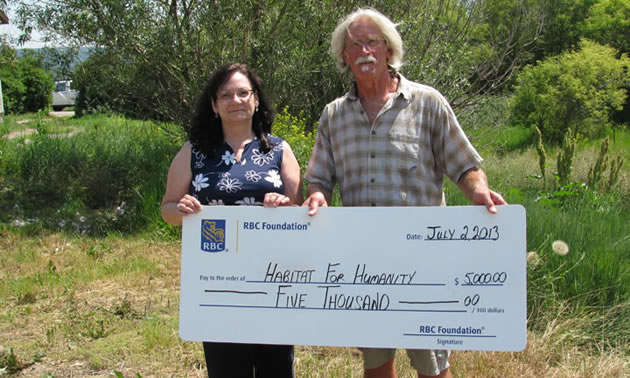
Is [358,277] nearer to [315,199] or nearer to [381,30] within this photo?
[315,199]

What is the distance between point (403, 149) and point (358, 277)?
601 mm

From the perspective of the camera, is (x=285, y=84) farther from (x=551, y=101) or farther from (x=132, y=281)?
(x=551, y=101)

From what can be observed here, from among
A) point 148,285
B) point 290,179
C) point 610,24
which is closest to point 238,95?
point 290,179

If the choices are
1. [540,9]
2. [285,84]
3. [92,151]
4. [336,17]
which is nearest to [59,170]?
[92,151]

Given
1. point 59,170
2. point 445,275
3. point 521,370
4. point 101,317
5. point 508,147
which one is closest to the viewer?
point 445,275

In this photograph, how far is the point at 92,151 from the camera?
9234 millimetres

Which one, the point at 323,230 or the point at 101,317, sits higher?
the point at 323,230

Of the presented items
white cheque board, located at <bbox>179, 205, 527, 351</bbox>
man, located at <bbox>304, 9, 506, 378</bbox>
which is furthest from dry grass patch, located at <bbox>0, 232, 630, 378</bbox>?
man, located at <bbox>304, 9, 506, 378</bbox>

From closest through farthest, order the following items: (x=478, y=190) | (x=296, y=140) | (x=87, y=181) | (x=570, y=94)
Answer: (x=478, y=190)
(x=296, y=140)
(x=87, y=181)
(x=570, y=94)

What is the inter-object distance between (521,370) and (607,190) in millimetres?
3886

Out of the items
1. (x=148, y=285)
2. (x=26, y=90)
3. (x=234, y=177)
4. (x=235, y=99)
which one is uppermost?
(x=235, y=99)

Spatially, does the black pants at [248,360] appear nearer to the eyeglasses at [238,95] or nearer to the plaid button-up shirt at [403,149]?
the plaid button-up shirt at [403,149]

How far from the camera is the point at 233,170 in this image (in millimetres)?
2562

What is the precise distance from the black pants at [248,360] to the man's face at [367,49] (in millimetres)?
1349
